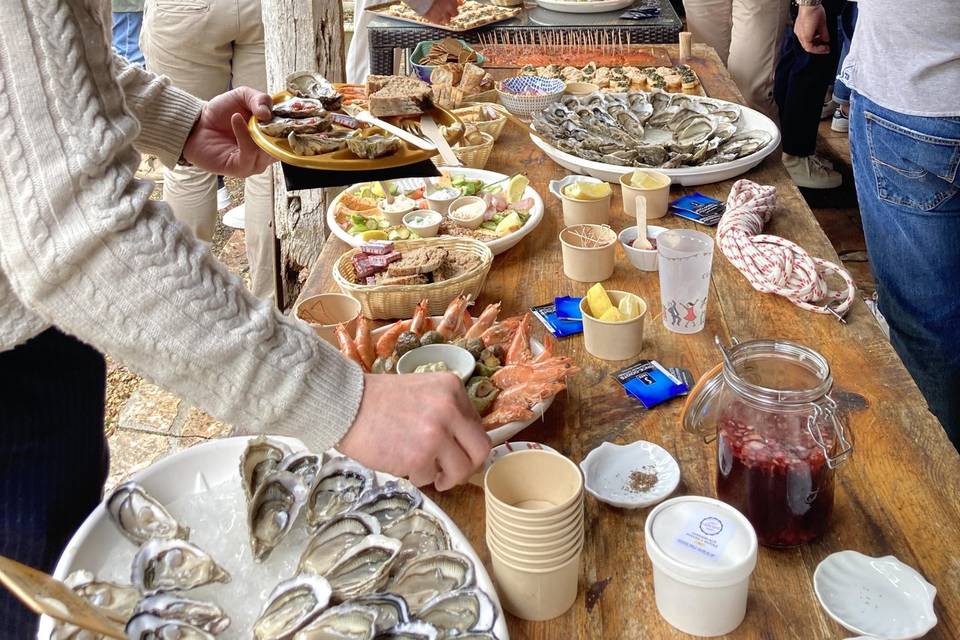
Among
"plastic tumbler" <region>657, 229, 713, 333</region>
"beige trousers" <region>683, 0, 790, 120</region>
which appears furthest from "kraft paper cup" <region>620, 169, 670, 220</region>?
"beige trousers" <region>683, 0, 790, 120</region>

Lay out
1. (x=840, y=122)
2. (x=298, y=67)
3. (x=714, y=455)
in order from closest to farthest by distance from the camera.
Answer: (x=714, y=455), (x=298, y=67), (x=840, y=122)

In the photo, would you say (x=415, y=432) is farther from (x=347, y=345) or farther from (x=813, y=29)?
(x=813, y=29)

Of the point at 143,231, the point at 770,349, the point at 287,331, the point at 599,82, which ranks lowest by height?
the point at 599,82

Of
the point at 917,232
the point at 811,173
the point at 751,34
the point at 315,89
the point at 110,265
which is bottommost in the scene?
the point at 811,173

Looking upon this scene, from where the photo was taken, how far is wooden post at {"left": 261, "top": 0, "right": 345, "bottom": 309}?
2.88 m

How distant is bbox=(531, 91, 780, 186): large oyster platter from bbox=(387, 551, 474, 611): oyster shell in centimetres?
153

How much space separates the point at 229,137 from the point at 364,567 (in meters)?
1.04

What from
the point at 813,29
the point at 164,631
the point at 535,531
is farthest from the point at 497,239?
the point at 813,29

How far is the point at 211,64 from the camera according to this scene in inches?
147

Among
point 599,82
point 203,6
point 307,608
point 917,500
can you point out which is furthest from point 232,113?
point 203,6

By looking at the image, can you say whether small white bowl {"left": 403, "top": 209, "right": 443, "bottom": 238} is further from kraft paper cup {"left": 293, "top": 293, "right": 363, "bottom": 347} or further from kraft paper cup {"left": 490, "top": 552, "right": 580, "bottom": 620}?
kraft paper cup {"left": 490, "top": 552, "right": 580, "bottom": 620}

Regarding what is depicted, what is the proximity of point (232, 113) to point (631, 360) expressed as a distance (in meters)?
0.98

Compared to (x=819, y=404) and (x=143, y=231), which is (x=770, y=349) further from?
(x=143, y=231)

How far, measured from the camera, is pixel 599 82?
3.17m
